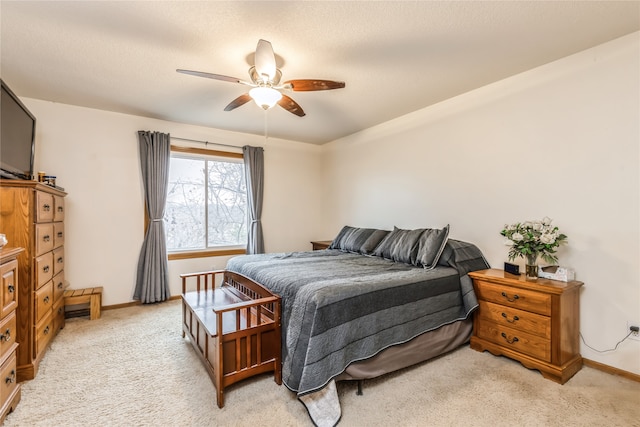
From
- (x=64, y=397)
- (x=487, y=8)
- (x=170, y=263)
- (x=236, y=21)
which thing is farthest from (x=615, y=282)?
(x=170, y=263)

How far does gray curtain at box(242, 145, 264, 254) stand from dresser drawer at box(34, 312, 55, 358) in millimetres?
2459

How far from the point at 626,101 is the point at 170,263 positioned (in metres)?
5.04

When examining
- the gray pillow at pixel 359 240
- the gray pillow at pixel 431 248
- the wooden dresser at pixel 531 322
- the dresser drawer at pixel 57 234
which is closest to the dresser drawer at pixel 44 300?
the dresser drawer at pixel 57 234

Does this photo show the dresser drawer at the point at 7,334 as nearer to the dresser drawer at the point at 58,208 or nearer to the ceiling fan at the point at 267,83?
the dresser drawer at the point at 58,208

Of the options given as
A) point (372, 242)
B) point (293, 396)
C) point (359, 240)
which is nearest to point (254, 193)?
point (359, 240)

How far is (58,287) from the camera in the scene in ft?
9.62

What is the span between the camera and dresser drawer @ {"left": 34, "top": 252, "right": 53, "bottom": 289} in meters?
2.30

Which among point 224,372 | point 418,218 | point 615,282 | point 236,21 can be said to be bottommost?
point 224,372

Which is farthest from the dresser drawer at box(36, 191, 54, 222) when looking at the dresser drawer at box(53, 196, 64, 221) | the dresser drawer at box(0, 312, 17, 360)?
the dresser drawer at box(0, 312, 17, 360)

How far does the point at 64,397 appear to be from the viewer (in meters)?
1.94

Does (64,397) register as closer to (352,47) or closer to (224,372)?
(224,372)

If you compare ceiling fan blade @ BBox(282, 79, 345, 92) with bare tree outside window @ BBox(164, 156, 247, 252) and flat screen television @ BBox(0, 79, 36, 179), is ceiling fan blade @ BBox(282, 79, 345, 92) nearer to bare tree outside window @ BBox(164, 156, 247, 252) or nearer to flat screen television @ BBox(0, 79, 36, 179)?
flat screen television @ BBox(0, 79, 36, 179)

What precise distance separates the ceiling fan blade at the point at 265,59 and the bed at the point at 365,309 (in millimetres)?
1549

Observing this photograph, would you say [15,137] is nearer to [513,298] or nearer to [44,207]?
[44,207]
